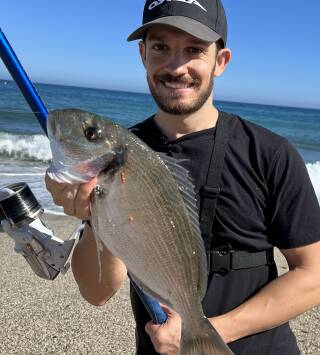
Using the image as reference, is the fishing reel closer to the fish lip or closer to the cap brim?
the fish lip

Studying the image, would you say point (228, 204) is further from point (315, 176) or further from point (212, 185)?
point (315, 176)

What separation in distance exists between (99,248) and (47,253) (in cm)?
86

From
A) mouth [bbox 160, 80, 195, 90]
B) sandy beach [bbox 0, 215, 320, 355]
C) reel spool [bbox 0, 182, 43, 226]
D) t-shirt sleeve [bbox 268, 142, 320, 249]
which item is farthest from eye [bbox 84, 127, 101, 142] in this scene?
sandy beach [bbox 0, 215, 320, 355]

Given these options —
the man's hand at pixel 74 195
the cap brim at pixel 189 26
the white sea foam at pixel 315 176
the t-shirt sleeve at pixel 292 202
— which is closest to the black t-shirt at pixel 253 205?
the t-shirt sleeve at pixel 292 202

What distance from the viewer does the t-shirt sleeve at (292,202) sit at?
2.30 m

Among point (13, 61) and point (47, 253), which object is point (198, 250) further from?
point (13, 61)

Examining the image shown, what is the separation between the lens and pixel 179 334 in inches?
88.7

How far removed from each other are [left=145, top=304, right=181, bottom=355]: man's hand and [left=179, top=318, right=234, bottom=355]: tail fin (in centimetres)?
14

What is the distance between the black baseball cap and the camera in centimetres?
246

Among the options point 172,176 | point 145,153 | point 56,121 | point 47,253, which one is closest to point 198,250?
point 172,176

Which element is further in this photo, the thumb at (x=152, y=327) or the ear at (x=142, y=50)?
the ear at (x=142, y=50)

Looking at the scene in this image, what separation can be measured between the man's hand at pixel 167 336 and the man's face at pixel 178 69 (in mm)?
1033

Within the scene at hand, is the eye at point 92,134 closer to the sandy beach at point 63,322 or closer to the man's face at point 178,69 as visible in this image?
the man's face at point 178,69

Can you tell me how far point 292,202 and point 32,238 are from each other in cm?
150
